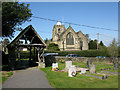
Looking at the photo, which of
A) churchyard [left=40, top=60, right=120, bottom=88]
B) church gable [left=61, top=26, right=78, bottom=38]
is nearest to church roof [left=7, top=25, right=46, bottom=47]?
churchyard [left=40, top=60, right=120, bottom=88]

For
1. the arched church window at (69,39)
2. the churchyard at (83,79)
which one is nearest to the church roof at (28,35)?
the churchyard at (83,79)

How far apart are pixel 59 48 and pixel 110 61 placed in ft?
126

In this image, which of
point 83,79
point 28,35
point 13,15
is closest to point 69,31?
point 28,35

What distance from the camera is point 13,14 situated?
18531 mm

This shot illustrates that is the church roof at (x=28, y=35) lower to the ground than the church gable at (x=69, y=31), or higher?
lower

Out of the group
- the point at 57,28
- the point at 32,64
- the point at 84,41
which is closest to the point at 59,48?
the point at 84,41

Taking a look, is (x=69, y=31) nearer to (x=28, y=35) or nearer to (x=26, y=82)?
(x=28, y=35)

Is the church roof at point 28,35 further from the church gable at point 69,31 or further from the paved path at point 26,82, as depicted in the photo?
the church gable at point 69,31

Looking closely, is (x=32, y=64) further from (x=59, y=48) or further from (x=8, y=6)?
(x=59, y=48)

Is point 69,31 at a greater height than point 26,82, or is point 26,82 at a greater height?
point 69,31

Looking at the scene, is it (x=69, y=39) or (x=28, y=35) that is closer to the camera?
(x=28, y=35)

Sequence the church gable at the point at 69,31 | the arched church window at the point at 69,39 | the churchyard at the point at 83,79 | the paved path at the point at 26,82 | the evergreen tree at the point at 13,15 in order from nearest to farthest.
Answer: the paved path at the point at 26,82
the churchyard at the point at 83,79
the evergreen tree at the point at 13,15
the church gable at the point at 69,31
the arched church window at the point at 69,39

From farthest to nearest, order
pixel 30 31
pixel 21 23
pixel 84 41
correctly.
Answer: pixel 84 41 < pixel 21 23 < pixel 30 31

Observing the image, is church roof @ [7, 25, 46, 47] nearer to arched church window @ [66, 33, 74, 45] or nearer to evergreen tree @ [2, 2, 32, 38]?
evergreen tree @ [2, 2, 32, 38]
